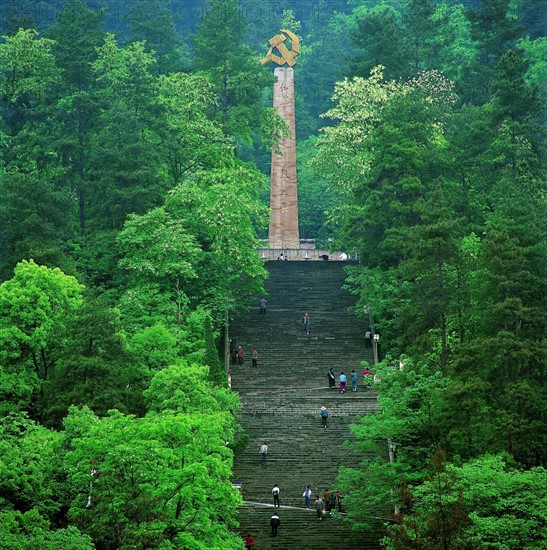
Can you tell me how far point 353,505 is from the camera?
2073 inches

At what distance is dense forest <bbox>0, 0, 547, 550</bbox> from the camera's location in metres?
47.5

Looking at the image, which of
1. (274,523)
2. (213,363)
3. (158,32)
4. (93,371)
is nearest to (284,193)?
(158,32)

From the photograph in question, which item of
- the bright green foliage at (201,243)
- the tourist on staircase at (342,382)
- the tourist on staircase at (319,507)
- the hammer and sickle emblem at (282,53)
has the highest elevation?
the hammer and sickle emblem at (282,53)

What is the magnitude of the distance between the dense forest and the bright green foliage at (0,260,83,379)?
90mm

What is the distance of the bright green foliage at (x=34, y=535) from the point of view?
4462 cm

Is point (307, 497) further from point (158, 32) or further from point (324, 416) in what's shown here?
point (158, 32)

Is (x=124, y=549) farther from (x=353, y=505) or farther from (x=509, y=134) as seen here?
(x=509, y=134)

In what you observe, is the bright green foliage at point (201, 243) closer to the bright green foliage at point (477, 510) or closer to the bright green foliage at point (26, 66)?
the bright green foliage at point (26, 66)

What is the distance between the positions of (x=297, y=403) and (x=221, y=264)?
7.62 m

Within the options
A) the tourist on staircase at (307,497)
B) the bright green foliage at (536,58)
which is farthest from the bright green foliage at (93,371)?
the bright green foliage at (536,58)

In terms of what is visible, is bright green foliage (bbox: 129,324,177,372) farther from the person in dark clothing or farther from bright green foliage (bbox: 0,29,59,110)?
bright green foliage (bbox: 0,29,59,110)

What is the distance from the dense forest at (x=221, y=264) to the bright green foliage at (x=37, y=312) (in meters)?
0.09

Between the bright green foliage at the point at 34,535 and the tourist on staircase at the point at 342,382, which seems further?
the tourist on staircase at the point at 342,382

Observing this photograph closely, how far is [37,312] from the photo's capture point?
55531 mm
